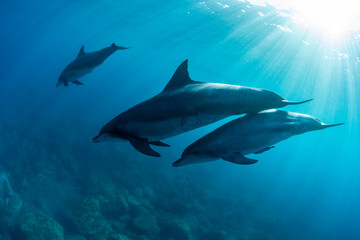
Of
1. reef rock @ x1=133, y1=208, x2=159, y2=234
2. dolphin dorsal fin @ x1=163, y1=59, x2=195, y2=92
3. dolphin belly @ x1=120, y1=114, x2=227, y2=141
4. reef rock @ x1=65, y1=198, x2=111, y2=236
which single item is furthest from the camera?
reef rock @ x1=133, y1=208, x2=159, y2=234

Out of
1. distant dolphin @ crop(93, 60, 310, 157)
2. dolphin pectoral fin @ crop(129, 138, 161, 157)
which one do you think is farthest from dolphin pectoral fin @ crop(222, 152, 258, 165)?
dolphin pectoral fin @ crop(129, 138, 161, 157)

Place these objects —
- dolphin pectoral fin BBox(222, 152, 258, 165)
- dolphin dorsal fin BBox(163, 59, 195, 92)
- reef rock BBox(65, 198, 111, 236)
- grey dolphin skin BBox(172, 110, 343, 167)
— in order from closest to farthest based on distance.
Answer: dolphin pectoral fin BBox(222, 152, 258, 165), grey dolphin skin BBox(172, 110, 343, 167), dolphin dorsal fin BBox(163, 59, 195, 92), reef rock BBox(65, 198, 111, 236)

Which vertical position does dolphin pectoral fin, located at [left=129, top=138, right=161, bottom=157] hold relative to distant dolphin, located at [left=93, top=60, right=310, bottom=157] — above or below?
below

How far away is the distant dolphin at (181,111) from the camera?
9.96 feet

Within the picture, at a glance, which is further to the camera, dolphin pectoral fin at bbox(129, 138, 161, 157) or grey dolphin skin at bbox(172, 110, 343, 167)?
grey dolphin skin at bbox(172, 110, 343, 167)

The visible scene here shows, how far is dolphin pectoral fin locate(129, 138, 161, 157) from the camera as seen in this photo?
2.93m

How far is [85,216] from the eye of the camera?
12.3 m

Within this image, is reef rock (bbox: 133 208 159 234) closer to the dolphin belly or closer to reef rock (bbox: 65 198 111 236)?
reef rock (bbox: 65 198 111 236)

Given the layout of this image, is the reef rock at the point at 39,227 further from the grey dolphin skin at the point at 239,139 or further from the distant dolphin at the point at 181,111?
the grey dolphin skin at the point at 239,139

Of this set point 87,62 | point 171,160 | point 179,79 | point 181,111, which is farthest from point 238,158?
point 171,160

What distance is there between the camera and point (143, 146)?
3.02 meters

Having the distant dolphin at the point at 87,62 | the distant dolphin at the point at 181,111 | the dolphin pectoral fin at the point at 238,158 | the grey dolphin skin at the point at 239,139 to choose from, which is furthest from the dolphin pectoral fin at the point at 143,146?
the distant dolphin at the point at 87,62

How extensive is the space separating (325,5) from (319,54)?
6768mm

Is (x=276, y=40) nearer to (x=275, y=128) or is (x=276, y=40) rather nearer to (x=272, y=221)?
(x=272, y=221)
